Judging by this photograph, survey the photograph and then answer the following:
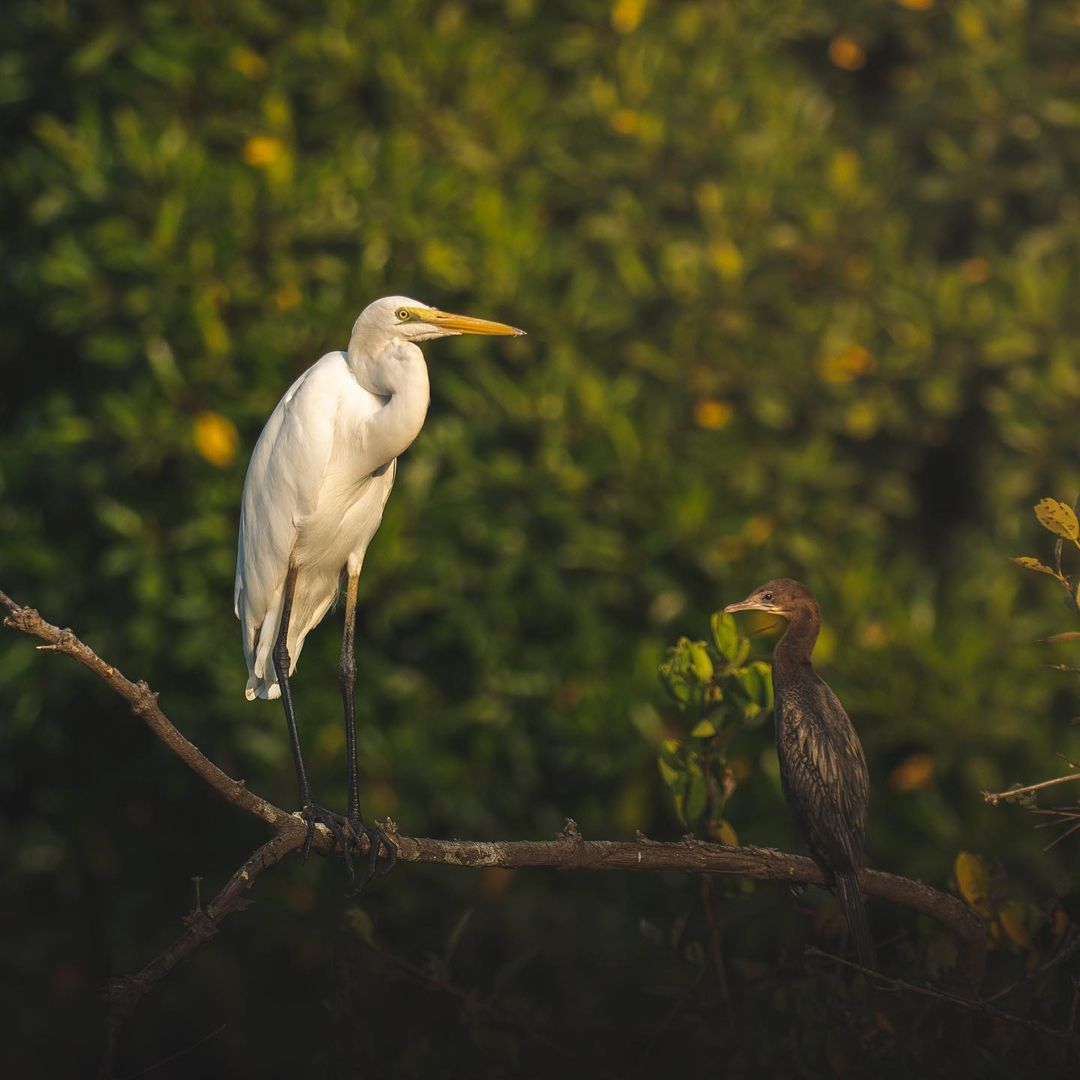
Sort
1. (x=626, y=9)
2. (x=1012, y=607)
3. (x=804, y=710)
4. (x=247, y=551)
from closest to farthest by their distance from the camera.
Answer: (x=804, y=710) → (x=247, y=551) → (x=1012, y=607) → (x=626, y=9)

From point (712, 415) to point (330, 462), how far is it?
193cm

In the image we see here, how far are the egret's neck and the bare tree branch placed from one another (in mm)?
637

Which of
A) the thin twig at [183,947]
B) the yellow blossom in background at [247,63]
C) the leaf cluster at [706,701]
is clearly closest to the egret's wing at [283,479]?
the leaf cluster at [706,701]

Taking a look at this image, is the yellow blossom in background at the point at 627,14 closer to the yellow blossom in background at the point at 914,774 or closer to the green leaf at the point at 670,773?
the yellow blossom in background at the point at 914,774

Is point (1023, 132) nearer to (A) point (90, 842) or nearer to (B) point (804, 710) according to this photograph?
(B) point (804, 710)

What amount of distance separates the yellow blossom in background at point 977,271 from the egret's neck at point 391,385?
8.79 ft

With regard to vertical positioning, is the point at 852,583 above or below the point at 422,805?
above

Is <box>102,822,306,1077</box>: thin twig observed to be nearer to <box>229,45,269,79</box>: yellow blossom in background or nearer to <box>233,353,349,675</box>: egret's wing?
<box>233,353,349,675</box>: egret's wing

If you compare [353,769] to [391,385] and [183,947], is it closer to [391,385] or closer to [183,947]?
[391,385]

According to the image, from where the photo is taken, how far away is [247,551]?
9.53ft

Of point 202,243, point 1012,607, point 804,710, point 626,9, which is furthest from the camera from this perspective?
point 626,9

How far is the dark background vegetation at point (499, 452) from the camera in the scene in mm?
4086

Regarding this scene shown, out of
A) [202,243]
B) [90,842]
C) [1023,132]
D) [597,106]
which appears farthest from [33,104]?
[1023,132]

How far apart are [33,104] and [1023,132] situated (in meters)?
2.96
